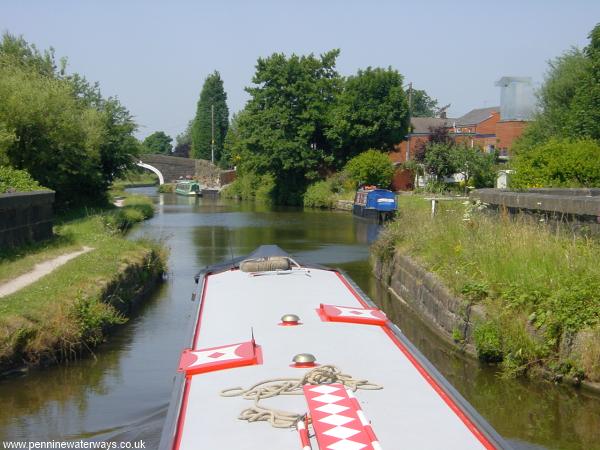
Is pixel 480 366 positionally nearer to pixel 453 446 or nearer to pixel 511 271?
pixel 511 271

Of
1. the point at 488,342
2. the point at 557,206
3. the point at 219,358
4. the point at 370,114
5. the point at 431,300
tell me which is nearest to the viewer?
the point at 219,358

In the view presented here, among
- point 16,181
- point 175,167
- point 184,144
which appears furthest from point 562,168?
point 184,144

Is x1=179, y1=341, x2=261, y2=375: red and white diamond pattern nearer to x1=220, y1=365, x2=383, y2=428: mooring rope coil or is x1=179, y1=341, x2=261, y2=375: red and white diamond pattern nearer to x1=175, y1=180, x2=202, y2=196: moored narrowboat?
x1=220, y1=365, x2=383, y2=428: mooring rope coil

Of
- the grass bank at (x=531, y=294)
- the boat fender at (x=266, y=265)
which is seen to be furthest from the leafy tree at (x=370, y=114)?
the boat fender at (x=266, y=265)

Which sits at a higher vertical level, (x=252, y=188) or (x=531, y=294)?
(x=531, y=294)

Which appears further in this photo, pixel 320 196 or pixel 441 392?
pixel 320 196

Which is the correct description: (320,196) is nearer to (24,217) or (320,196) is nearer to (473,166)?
(473,166)

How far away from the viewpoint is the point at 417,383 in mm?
5395

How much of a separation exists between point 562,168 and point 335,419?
48.5 ft

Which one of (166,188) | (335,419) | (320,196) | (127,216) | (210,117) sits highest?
(210,117)

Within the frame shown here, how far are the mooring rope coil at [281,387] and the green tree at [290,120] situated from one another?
149 ft

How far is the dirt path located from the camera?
36.1 feet

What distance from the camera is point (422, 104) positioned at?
122 meters

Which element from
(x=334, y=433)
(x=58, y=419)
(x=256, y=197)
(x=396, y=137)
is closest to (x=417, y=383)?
(x=334, y=433)
